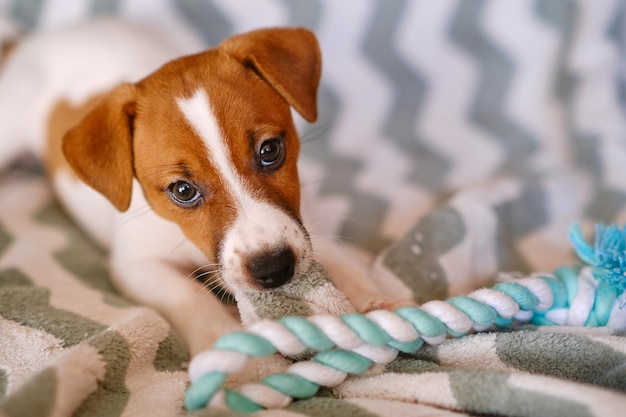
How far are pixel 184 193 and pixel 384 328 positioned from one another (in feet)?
2.64

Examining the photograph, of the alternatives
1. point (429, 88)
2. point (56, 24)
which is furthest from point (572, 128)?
point (56, 24)

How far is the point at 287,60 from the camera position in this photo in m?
2.16

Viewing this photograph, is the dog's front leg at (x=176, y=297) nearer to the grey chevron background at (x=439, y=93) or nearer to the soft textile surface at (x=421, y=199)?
the soft textile surface at (x=421, y=199)

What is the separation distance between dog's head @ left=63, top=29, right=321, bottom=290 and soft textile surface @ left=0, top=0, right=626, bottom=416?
13.8 inches

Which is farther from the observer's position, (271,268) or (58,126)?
(58,126)

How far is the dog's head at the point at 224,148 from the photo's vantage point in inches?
72.5

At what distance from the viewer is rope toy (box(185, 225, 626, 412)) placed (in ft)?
4.71

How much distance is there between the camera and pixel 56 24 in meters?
3.60

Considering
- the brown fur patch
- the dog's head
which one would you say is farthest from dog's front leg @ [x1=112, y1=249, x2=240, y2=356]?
the brown fur patch

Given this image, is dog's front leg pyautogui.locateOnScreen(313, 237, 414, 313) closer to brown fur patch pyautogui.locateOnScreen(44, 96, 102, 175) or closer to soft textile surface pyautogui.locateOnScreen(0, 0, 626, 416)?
soft textile surface pyautogui.locateOnScreen(0, 0, 626, 416)

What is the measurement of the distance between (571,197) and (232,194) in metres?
1.59

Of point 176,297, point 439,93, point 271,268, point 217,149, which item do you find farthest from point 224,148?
point 439,93

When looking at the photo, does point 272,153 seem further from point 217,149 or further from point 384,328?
point 384,328

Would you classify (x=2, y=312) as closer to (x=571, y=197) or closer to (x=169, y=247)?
(x=169, y=247)
